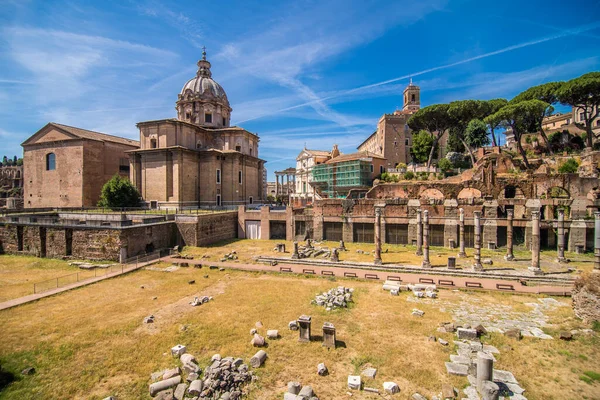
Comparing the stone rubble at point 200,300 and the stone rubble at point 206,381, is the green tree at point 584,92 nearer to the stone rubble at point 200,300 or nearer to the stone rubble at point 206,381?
the stone rubble at point 200,300

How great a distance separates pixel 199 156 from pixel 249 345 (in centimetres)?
3647

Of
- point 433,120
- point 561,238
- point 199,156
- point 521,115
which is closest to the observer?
point 561,238

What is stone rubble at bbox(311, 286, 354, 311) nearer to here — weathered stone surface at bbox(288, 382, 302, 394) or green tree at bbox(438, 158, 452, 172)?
weathered stone surface at bbox(288, 382, 302, 394)

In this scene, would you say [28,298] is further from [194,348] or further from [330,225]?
[330,225]

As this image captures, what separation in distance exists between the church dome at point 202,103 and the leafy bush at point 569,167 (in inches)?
1902

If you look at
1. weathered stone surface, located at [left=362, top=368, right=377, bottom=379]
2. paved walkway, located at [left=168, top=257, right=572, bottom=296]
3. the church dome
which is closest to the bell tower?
the church dome

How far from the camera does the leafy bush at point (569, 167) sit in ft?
107

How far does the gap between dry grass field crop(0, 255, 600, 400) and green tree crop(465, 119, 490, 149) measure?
38.8 metres

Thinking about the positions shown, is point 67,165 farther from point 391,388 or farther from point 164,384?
point 391,388

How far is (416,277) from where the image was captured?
59.9 feet

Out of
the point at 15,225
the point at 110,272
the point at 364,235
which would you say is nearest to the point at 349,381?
the point at 110,272

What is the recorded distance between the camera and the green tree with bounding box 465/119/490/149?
45312mm

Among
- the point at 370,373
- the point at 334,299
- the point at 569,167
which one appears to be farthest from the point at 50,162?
the point at 569,167

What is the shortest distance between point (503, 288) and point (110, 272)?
1007 inches
